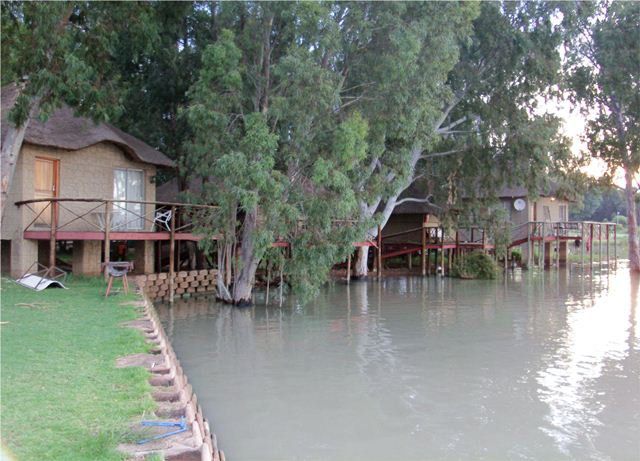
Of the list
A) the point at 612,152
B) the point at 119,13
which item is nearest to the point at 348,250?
the point at 119,13

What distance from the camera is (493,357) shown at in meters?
11.5

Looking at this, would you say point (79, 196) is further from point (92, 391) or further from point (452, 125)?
point (452, 125)

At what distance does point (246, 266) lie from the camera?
685 inches

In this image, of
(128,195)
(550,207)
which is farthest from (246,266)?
(550,207)

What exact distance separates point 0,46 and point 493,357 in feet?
40.4

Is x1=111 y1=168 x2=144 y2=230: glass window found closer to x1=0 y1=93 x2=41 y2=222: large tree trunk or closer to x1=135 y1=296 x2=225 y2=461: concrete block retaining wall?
x1=0 y1=93 x2=41 y2=222: large tree trunk

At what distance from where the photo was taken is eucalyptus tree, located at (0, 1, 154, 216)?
13133 mm

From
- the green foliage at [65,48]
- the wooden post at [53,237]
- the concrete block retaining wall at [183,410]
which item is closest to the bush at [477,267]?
the green foliage at [65,48]

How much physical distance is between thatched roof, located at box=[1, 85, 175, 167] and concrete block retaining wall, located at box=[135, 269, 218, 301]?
4097 mm

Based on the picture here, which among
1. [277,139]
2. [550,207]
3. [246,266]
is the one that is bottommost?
[246,266]

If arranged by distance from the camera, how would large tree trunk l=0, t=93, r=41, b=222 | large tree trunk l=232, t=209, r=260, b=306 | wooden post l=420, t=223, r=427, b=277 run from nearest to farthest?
large tree trunk l=0, t=93, r=41, b=222 → large tree trunk l=232, t=209, r=260, b=306 → wooden post l=420, t=223, r=427, b=277

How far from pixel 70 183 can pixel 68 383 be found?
13004 millimetres

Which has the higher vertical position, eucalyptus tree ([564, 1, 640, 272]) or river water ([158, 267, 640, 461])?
eucalyptus tree ([564, 1, 640, 272])

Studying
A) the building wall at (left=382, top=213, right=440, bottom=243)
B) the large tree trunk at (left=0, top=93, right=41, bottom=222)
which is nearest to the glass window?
the large tree trunk at (left=0, top=93, right=41, bottom=222)
